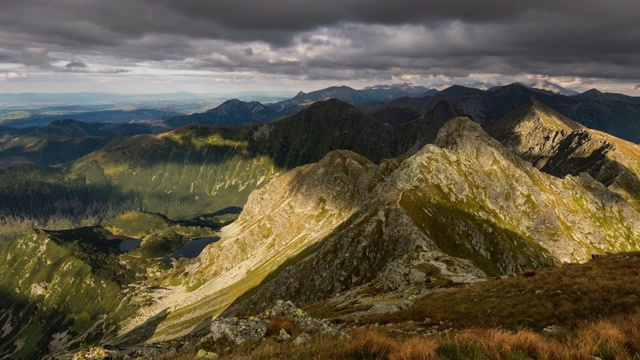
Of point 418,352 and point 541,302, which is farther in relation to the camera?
point 541,302

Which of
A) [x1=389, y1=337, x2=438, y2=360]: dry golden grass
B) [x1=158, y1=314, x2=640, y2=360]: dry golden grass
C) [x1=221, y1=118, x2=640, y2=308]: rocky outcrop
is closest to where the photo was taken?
[x1=158, y1=314, x2=640, y2=360]: dry golden grass

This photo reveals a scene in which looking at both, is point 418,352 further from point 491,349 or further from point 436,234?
point 436,234

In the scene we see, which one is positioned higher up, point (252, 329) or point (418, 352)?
point (418, 352)

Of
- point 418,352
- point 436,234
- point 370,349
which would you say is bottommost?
point 436,234

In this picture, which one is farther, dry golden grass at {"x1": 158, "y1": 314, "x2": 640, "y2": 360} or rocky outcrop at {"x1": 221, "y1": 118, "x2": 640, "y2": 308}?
rocky outcrop at {"x1": 221, "y1": 118, "x2": 640, "y2": 308}

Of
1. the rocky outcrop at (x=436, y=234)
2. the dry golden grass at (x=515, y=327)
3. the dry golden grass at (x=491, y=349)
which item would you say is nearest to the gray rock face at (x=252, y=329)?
the dry golden grass at (x=515, y=327)

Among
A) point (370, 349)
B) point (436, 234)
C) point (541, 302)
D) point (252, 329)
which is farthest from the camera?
point (436, 234)

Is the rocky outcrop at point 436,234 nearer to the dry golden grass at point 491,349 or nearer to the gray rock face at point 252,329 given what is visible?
the gray rock face at point 252,329

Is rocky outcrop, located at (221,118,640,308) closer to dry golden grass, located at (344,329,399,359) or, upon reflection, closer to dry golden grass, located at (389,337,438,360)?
dry golden grass, located at (344,329,399,359)

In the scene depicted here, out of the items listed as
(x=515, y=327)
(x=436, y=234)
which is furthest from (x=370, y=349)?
(x=436, y=234)

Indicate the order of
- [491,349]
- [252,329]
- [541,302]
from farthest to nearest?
[541,302] → [252,329] → [491,349]

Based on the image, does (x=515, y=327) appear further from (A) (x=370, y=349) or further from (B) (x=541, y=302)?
(A) (x=370, y=349)

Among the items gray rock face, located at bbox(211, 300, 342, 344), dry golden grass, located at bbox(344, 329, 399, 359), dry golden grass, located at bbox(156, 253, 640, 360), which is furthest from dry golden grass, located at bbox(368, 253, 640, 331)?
dry golden grass, located at bbox(344, 329, 399, 359)

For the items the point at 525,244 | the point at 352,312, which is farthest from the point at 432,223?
the point at 352,312
